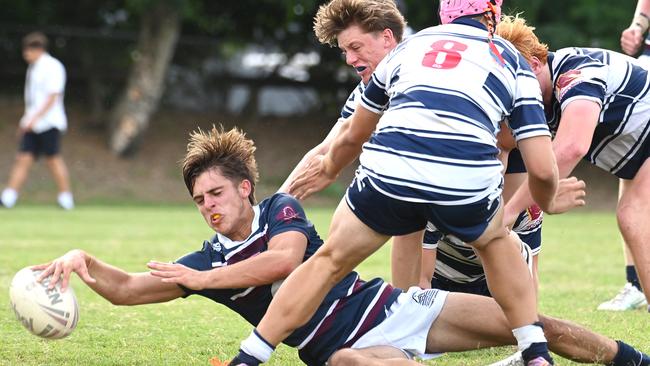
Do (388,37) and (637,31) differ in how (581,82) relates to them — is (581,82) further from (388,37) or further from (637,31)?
(637,31)

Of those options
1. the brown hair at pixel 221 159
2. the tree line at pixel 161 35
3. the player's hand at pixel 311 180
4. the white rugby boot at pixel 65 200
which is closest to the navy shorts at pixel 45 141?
the white rugby boot at pixel 65 200

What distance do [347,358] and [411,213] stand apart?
0.69 metres

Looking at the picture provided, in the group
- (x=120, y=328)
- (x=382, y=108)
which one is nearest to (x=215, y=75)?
(x=120, y=328)

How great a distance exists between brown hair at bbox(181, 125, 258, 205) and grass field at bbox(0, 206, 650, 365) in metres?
0.91

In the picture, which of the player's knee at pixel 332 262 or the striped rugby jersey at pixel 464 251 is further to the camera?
the striped rugby jersey at pixel 464 251

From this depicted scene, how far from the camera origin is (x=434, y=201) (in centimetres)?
387

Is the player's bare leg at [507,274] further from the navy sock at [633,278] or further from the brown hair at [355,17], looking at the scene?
the navy sock at [633,278]

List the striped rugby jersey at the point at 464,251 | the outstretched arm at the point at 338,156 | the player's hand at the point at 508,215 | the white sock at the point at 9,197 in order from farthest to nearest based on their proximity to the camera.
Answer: the white sock at the point at 9,197 < the striped rugby jersey at the point at 464,251 < the outstretched arm at the point at 338,156 < the player's hand at the point at 508,215

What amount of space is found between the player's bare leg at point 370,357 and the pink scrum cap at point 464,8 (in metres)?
1.39

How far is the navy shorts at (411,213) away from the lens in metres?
3.90

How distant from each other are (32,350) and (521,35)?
2769 millimetres

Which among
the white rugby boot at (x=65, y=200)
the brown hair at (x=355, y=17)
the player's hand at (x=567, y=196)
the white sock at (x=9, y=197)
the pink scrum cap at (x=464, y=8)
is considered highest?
the pink scrum cap at (x=464, y=8)

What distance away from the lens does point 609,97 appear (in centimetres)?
517

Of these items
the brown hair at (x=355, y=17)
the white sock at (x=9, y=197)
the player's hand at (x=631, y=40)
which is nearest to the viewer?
the brown hair at (x=355, y=17)
